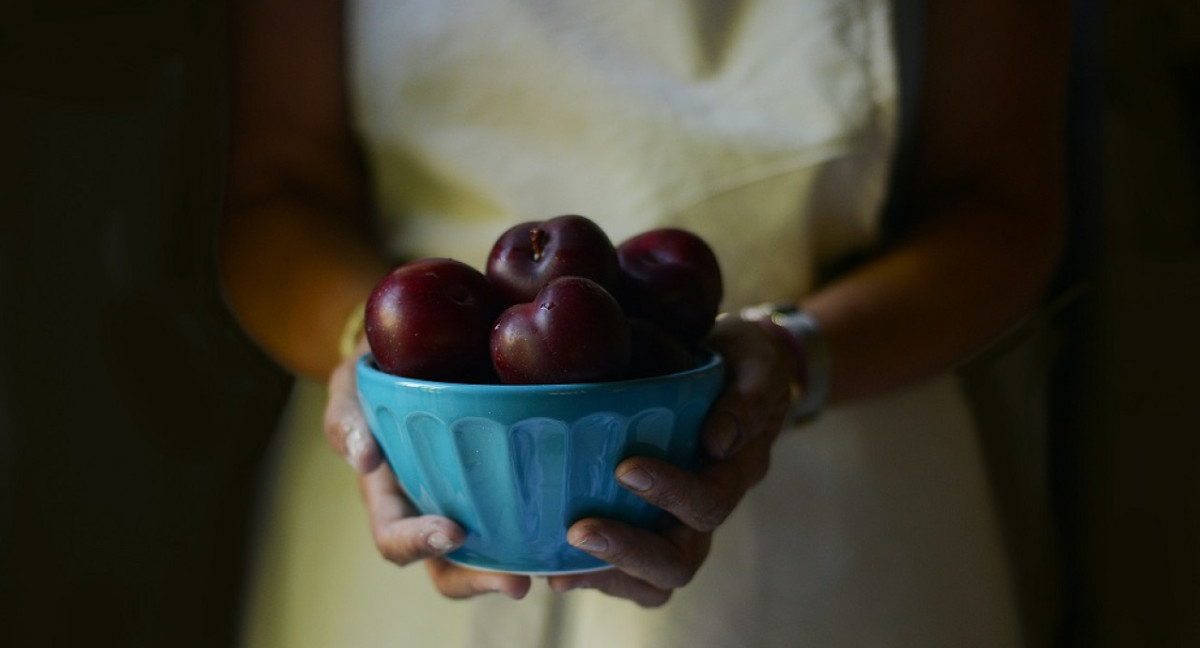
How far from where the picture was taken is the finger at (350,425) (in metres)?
0.32

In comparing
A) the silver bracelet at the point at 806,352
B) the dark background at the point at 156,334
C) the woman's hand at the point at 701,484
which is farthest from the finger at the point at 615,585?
the dark background at the point at 156,334

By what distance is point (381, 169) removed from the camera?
1.57 feet

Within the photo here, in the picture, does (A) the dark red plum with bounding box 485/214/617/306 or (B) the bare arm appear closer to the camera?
(A) the dark red plum with bounding box 485/214/617/306

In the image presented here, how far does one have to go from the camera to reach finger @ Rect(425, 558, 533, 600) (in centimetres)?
32

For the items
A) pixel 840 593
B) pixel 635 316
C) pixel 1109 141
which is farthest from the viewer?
pixel 1109 141

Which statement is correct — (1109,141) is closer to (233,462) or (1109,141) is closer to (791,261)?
(791,261)

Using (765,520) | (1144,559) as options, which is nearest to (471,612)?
(765,520)

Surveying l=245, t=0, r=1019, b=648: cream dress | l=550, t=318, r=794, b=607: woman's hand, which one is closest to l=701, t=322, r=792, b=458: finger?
l=550, t=318, r=794, b=607: woman's hand

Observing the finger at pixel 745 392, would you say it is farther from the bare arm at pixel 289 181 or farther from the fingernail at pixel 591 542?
the bare arm at pixel 289 181

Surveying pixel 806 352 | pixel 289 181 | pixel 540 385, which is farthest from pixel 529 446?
pixel 289 181

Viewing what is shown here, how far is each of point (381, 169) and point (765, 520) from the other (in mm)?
255

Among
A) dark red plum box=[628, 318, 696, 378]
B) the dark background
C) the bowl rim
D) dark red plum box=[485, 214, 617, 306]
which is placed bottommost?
the dark background

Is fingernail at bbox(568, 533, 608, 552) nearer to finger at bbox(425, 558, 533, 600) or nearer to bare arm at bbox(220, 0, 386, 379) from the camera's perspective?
finger at bbox(425, 558, 533, 600)

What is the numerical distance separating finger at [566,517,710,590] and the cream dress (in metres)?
0.12
